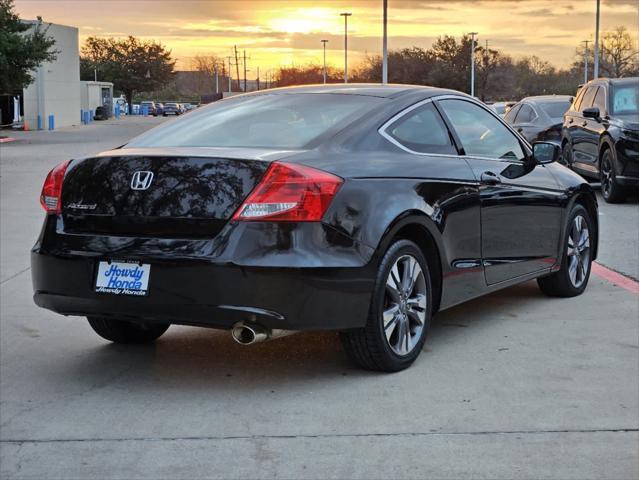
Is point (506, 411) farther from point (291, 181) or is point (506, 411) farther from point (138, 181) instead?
point (138, 181)

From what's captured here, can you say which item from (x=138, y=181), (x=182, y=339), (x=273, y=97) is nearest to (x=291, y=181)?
(x=138, y=181)

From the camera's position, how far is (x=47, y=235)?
5219 mm

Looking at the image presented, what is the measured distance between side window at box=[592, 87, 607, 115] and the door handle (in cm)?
907

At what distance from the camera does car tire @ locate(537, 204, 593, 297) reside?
23.6ft

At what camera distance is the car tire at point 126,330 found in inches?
230

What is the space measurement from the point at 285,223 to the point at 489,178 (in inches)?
78.0

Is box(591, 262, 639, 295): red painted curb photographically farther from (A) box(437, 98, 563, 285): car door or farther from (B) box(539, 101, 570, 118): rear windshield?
(B) box(539, 101, 570, 118): rear windshield

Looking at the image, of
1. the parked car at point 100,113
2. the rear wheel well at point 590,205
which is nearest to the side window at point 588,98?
the rear wheel well at point 590,205

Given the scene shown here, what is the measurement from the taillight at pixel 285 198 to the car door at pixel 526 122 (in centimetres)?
1551

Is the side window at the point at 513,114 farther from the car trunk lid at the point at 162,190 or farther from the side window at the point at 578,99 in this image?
the car trunk lid at the point at 162,190

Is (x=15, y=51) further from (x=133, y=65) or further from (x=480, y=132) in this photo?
(x=133, y=65)

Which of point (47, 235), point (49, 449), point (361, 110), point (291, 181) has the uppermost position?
point (361, 110)

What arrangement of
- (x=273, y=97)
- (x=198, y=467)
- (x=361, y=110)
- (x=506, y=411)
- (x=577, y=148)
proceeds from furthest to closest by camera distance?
(x=577, y=148) → (x=273, y=97) → (x=361, y=110) → (x=506, y=411) → (x=198, y=467)

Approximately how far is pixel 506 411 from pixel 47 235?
8.59 ft
